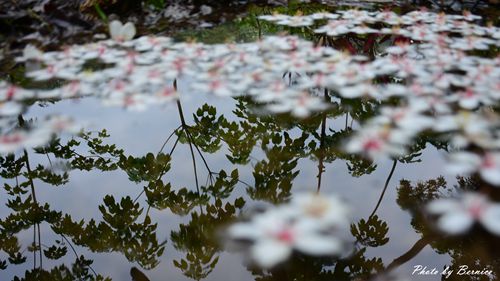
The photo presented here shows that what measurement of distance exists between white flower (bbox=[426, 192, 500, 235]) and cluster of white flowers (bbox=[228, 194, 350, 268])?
0.22 metres

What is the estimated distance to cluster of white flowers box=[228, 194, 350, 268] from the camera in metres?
0.86

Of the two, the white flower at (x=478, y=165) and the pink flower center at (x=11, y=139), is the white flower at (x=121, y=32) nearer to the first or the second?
the pink flower center at (x=11, y=139)

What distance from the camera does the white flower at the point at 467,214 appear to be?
36.2 inches

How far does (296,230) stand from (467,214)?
1.25ft

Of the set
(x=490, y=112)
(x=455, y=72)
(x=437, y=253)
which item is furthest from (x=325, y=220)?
(x=455, y=72)

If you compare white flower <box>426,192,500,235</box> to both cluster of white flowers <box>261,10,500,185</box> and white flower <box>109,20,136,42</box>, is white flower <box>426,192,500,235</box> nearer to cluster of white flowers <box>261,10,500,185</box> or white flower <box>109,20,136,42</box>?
cluster of white flowers <box>261,10,500,185</box>

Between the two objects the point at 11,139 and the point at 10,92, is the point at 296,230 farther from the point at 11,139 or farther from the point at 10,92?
the point at 10,92

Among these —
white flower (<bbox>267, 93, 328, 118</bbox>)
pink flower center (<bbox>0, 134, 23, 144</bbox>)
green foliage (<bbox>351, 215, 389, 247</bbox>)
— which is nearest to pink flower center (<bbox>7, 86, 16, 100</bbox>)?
pink flower center (<bbox>0, 134, 23, 144</bbox>)

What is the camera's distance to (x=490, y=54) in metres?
1.87

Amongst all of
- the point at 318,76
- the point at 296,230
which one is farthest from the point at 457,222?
the point at 318,76

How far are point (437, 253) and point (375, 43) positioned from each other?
1422 mm

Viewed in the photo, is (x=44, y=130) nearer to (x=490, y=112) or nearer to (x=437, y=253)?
(x=437, y=253)

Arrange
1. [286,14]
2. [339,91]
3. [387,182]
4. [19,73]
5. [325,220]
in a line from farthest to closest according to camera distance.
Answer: [286,14] < [19,73] < [339,91] < [387,182] < [325,220]

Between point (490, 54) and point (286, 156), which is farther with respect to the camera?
point (490, 54)
